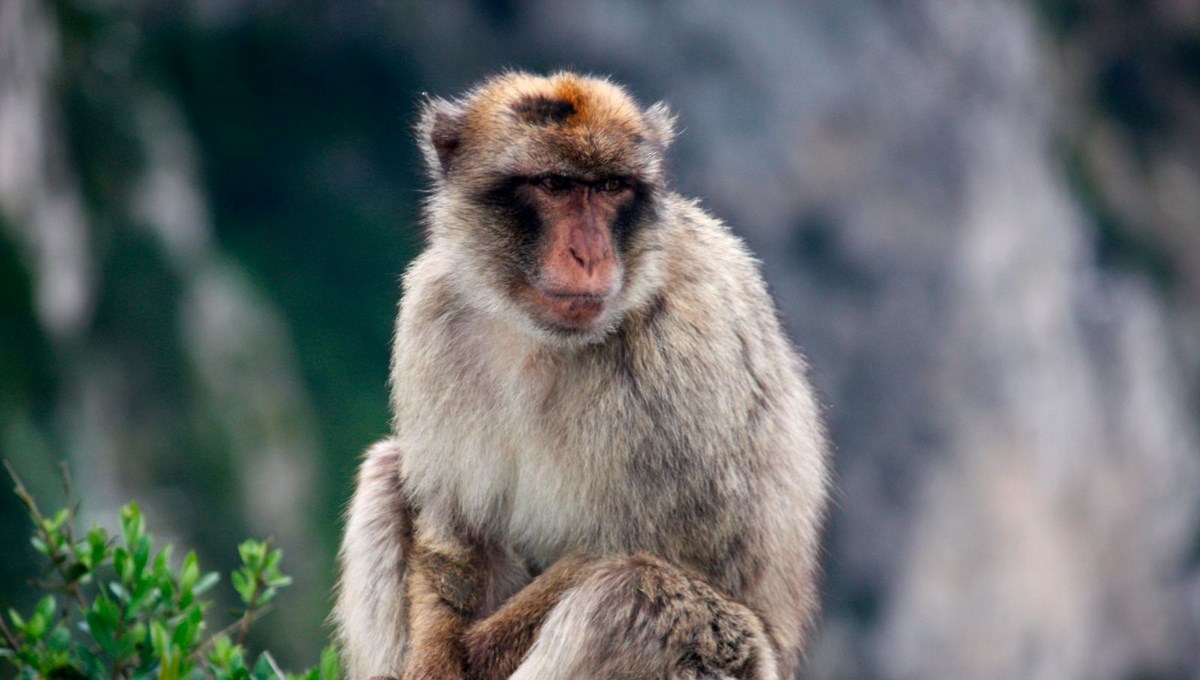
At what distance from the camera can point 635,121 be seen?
4.68 m

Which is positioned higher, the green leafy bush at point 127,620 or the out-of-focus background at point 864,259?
the green leafy bush at point 127,620

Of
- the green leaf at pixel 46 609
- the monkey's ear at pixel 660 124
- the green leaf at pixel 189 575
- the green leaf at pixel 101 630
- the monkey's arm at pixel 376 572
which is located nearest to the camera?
the green leaf at pixel 101 630

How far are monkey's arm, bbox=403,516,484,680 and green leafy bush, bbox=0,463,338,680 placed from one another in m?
0.39

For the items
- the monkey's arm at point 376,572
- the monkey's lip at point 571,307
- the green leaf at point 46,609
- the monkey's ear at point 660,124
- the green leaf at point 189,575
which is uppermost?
the monkey's ear at point 660,124

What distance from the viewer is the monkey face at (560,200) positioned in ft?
14.6

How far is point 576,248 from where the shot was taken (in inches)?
175

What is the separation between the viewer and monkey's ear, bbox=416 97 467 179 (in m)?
4.98

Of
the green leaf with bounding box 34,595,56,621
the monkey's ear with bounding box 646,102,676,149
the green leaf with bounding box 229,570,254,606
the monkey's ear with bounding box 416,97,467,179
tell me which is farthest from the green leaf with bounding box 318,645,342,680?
the monkey's ear with bounding box 646,102,676,149

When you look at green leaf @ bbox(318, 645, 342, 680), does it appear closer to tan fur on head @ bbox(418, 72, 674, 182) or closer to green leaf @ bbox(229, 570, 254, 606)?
green leaf @ bbox(229, 570, 254, 606)

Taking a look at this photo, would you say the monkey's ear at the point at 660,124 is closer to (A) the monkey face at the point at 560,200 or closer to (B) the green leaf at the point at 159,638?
(A) the monkey face at the point at 560,200

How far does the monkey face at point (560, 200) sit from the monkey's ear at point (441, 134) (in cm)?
6

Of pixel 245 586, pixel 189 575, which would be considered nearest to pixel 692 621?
pixel 245 586

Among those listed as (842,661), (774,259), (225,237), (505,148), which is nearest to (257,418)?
(225,237)

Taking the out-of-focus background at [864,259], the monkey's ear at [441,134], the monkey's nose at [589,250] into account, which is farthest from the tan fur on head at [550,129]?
the out-of-focus background at [864,259]
